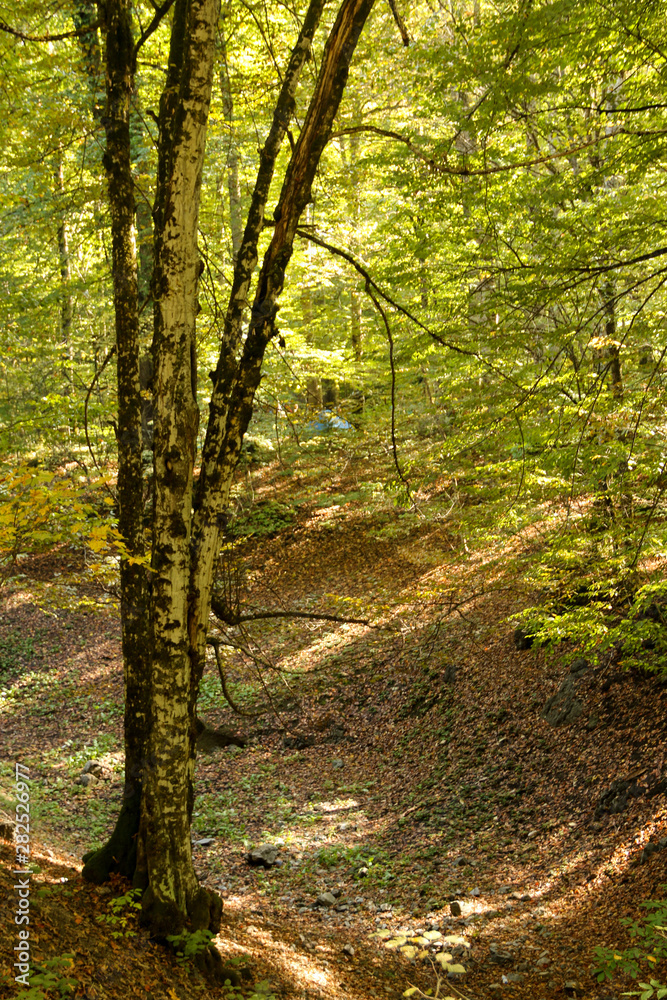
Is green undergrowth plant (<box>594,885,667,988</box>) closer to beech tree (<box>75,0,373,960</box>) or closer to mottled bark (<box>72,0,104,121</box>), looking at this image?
beech tree (<box>75,0,373,960</box>)

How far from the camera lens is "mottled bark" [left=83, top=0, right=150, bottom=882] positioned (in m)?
4.43

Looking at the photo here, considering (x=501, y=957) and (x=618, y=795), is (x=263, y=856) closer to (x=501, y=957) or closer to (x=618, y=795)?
(x=501, y=957)

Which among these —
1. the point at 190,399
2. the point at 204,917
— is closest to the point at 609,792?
the point at 204,917

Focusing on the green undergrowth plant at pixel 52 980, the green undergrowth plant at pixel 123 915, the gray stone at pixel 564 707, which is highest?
the green undergrowth plant at pixel 52 980

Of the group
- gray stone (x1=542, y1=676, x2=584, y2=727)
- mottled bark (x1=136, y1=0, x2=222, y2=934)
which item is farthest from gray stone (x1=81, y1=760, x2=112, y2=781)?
gray stone (x1=542, y1=676, x2=584, y2=727)

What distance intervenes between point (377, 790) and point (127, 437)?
5.79m

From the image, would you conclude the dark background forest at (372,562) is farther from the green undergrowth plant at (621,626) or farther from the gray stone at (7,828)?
the gray stone at (7,828)

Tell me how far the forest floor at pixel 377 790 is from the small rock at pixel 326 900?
6 centimetres

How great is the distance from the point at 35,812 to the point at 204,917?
450 cm

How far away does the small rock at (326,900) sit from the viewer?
20.3ft

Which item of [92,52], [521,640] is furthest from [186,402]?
[521,640]

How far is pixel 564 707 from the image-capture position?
781 cm

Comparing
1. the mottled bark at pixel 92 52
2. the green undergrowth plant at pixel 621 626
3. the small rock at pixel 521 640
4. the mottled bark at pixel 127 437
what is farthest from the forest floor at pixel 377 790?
the mottled bark at pixel 92 52

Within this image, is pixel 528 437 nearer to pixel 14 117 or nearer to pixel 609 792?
pixel 609 792
